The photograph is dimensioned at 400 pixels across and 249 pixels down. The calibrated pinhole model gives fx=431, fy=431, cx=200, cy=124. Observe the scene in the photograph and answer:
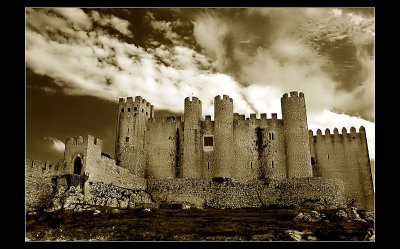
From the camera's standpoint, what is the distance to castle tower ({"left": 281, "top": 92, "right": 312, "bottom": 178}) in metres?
43.7

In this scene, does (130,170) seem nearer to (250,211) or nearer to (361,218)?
(250,211)

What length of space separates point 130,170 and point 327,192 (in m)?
19.8

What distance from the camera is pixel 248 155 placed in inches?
1820

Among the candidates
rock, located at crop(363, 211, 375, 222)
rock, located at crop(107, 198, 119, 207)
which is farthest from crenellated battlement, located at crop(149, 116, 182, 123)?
rock, located at crop(363, 211, 375, 222)

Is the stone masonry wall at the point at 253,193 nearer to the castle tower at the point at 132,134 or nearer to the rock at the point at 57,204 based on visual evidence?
the castle tower at the point at 132,134

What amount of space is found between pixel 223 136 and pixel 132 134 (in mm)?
9854

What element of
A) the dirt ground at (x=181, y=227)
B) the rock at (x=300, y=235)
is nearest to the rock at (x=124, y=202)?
the dirt ground at (x=181, y=227)

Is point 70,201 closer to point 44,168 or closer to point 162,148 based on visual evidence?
point 44,168

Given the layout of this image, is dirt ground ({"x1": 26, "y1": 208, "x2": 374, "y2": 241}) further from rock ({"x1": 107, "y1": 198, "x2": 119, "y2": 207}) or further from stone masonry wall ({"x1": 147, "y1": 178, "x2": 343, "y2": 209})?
stone masonry wall ({"x1": 147, "y1": 178, "x2": 343, "y2": 209})

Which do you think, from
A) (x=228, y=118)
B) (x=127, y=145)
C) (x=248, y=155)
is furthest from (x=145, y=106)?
(x=248, y=155)

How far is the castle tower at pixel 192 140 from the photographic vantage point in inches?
1784

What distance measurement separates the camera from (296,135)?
4494 cm

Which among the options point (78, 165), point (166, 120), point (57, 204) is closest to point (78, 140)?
point (78, 165)

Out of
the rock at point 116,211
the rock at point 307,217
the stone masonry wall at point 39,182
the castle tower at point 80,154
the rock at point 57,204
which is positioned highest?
the castle tower at point 80,154
